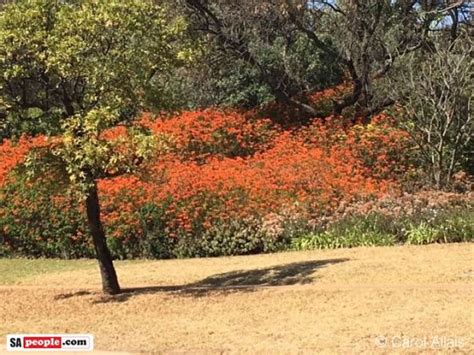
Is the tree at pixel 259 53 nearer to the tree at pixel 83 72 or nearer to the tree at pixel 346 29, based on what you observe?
the tree at pixel 346 29

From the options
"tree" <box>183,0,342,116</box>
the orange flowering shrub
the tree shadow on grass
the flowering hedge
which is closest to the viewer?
the tree shadow on grass

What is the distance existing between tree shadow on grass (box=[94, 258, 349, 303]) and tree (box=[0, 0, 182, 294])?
195cm

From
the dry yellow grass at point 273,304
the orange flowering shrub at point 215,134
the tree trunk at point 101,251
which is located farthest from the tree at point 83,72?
the orange flowering shrub at point 215,134

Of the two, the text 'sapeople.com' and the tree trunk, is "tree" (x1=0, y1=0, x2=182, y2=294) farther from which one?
the text 'sapeople.com'

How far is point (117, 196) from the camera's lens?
1544cm

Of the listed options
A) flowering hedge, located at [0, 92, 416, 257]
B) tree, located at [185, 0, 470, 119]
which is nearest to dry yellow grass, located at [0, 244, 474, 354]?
flowering hedge, located at [0, 92, 416, 257]

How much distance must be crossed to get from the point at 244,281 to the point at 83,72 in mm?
3989

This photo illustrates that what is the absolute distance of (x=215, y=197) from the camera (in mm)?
14891

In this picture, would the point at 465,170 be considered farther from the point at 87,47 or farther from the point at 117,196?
the point at 87,47

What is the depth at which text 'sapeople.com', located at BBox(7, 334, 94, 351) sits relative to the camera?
771 cm

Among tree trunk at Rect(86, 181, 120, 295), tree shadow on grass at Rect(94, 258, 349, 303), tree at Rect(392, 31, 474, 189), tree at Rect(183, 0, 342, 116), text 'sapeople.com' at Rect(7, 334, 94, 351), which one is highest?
tree at Rect(183, 0, 342, 116)

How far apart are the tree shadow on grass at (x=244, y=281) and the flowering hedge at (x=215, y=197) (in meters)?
2.32

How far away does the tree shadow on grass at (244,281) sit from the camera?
10.5 metres

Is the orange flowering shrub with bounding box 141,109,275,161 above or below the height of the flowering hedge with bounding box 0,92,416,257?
above
